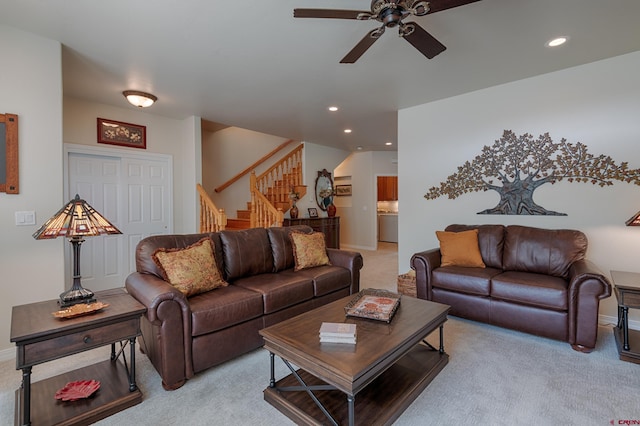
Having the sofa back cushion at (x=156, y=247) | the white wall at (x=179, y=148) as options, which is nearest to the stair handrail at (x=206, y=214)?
the white wall at (x=179, y=148)

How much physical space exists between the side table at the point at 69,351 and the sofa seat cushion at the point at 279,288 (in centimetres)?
92

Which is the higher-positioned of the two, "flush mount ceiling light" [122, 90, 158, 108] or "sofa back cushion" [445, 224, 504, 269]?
"flush mount ceiling light" [122, 90, 158, 108]

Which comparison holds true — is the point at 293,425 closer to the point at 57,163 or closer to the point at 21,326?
the point at 21,326

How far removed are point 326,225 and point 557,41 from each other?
17.2ft

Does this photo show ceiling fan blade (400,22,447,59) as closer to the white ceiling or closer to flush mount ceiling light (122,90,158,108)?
the white ceiling

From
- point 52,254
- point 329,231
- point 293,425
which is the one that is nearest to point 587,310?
point 293,425

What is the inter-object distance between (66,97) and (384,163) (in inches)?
259

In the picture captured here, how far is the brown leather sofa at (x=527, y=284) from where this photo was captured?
2469 mm

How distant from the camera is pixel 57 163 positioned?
8.80 feet

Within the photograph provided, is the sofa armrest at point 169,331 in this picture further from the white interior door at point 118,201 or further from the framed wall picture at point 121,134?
the framed wall picture at point 121,134

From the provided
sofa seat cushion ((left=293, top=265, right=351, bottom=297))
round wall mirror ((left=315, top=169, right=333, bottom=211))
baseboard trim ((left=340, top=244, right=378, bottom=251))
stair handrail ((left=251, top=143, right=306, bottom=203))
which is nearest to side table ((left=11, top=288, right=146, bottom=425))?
sofa seat cushion ((left=293, top=265, right=351, bottom=297))

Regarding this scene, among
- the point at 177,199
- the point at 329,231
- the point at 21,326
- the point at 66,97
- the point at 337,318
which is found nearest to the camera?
the point at 21,326

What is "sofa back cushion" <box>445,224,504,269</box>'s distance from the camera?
11.0 ft

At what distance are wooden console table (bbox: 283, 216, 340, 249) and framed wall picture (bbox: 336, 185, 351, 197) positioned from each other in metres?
1.39
